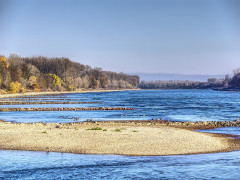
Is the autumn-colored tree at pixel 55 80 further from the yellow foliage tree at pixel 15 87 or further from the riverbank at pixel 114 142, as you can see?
the riverbank at pixel 114 142

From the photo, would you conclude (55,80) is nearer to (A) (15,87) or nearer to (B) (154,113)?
(A) (15,87)

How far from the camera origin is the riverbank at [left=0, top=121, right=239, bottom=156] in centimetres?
2583

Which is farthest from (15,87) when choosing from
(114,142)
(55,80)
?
(114,142)

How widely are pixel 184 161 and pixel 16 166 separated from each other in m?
9.74

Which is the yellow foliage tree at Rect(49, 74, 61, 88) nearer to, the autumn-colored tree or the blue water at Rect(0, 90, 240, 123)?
the autumn-colored tree

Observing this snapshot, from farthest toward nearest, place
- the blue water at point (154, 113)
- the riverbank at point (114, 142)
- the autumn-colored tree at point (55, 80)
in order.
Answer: the autumn-colored tree at point (55, 80), the blue water at point (154, 113), the riverbank at point (114, 142)

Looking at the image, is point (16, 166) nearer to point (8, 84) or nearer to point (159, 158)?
point (159, 158)

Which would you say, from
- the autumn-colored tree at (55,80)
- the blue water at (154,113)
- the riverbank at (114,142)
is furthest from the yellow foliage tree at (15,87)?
the riverbank at (114,142)

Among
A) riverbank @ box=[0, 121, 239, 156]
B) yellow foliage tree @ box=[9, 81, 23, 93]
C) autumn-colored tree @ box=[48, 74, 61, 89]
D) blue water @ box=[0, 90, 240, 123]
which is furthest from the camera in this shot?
autumn-colored tree @ box=[48, 74, 61, 89]

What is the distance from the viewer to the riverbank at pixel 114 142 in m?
25.8

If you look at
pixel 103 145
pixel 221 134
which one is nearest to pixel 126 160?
pixel 103 145

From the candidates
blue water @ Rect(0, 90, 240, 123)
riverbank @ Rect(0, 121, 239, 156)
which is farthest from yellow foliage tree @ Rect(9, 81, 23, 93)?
riverbank @ Rect(0, 121, 239, 156)

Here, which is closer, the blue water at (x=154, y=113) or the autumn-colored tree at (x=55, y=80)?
the blue water at (x=154, y=113)

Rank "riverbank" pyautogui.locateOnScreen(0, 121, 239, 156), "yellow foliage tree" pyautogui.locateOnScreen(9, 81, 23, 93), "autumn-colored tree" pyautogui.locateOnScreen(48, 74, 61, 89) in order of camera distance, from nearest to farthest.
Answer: "riverbank" pyautogui.locateOnScreen(0, 121, 239, 156), "yellow foliage tree" pyautogui.locateOnScreen(9, 81, 23, 93), "autumn-colored tree" pyautogui.locateOnScreen(48, 74, 61, 89)
